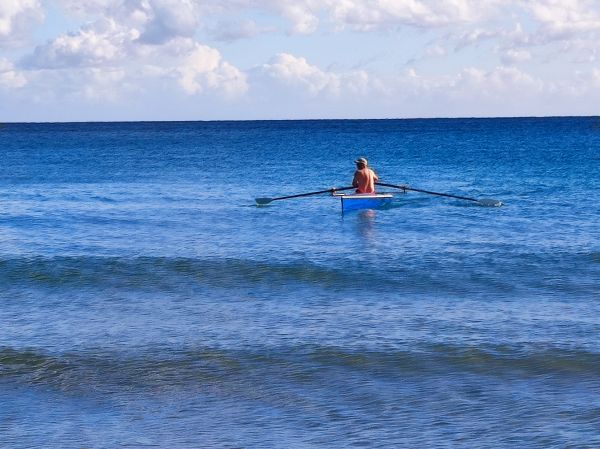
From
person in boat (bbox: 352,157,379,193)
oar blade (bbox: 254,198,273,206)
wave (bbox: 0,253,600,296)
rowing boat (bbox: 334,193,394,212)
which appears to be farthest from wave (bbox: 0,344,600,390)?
oar blade (bbox: 254,198,273,206)

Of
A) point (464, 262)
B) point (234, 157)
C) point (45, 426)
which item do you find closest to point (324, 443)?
point (45, 426)

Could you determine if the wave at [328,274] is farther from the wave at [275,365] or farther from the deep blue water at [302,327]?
the wave at [275,365]

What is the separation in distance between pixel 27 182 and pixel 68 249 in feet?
107

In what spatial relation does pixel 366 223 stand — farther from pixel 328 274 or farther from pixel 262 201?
pixel 328 274

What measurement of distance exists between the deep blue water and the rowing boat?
0.70m

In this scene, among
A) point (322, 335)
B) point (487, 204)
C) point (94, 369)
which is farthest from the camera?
point (487, 204)

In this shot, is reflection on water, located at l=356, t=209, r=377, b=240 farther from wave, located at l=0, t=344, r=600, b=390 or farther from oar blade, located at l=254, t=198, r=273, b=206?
wave, located at l=0, t=344, r=600, b=390

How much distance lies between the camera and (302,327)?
1786 centimetres

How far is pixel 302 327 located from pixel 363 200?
17.1m

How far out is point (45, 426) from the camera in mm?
12531

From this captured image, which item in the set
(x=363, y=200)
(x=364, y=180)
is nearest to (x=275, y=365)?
(x=363, y=200)

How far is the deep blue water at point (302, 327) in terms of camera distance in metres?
12.6

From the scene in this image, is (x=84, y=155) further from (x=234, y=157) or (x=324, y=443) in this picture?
(x=324, y=443)

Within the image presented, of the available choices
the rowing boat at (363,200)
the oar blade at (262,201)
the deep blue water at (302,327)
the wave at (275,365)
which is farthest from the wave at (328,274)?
the oar blade at (262,201)
